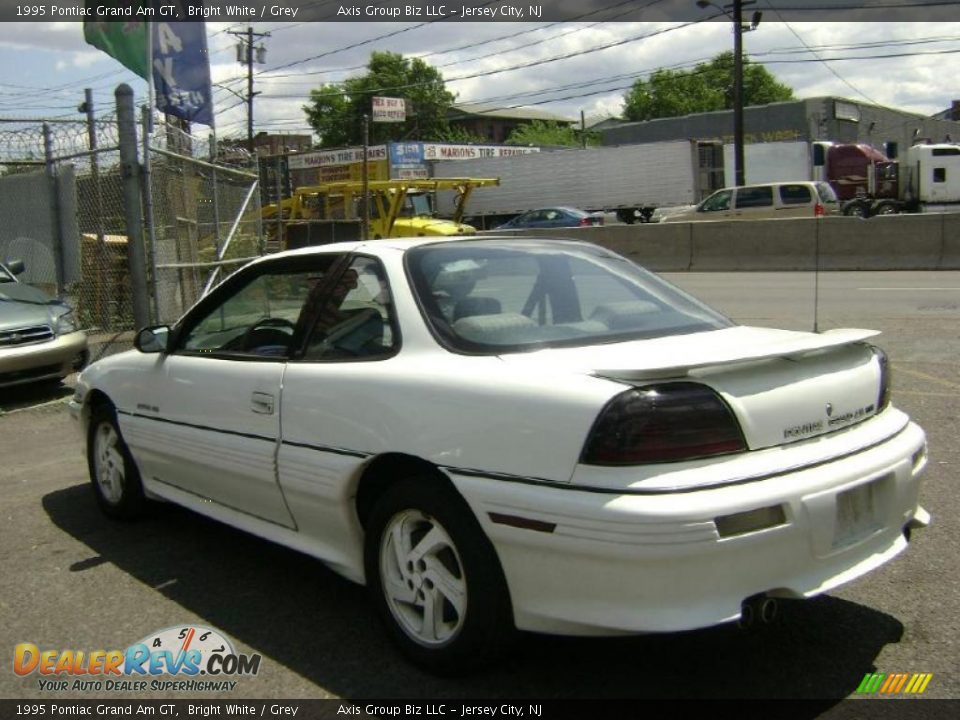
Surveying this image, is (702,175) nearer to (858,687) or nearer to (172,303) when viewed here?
(172,303)

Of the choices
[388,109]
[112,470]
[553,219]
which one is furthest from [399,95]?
[112,470]

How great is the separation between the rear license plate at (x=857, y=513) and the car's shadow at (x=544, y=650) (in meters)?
0.50

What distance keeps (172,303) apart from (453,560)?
857 centimetres

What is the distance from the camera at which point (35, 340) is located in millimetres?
9117

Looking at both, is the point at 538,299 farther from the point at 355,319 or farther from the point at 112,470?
the point at 112,470

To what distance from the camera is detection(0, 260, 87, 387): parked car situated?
889 cm

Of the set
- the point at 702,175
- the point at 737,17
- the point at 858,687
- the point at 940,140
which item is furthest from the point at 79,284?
the point at 940,140

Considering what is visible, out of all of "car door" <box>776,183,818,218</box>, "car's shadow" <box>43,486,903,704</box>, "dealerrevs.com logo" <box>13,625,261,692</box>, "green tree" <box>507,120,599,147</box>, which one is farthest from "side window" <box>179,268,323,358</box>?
"green tree" <box>507,120,599,147</box>

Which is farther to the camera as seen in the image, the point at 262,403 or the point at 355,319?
the point at 262,403

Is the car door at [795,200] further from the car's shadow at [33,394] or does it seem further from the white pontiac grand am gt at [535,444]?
the white pontiac grand am gt at [535,444]

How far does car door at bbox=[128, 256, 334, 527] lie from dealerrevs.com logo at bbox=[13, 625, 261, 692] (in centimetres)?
58

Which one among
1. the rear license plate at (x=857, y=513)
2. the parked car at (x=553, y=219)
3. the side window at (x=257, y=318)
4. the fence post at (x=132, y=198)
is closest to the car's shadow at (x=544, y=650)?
the rear license plate at (x=857, y=513)

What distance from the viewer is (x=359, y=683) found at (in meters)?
3.39

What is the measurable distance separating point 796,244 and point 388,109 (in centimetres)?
5155
